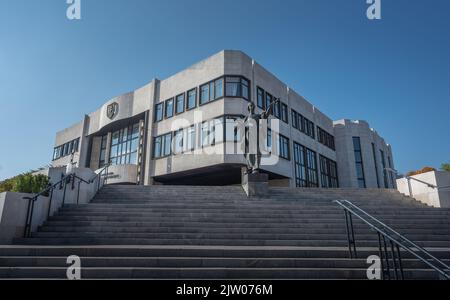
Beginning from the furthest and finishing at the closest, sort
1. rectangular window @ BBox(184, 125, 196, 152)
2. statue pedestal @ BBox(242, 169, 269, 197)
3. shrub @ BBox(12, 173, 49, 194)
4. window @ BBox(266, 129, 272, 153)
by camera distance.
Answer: window @ BBox(266, 129, 272, 153) < rectangular window @ BBox(184, 125, 196, 152) < statue pedestal @ BBox(242, 169, 269, 197) < shrub @ BBox(12, 173, 49, 194)

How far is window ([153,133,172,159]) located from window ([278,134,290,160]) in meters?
9.76

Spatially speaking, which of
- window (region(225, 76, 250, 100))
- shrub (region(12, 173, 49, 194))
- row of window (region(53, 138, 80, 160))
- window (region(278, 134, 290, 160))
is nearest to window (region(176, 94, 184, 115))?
window (region(225, 76, 250, 100))

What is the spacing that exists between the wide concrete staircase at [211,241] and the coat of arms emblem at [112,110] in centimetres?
2043

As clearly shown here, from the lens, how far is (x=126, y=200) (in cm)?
1280

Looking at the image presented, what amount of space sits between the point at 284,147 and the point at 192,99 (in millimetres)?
9473

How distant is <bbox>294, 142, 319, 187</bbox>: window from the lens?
94.4 ft

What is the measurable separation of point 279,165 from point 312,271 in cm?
2013

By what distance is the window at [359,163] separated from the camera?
1496 inches

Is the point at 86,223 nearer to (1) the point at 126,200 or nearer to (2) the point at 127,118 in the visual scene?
(1) the point at 126,200

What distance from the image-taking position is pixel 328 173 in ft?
116

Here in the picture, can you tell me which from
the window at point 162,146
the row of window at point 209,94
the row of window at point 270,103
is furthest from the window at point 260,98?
the window at point 162,146

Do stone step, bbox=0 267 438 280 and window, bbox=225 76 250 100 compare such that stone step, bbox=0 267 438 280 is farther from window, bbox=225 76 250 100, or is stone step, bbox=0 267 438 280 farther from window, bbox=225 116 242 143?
window, bbox=225 76 250 100
